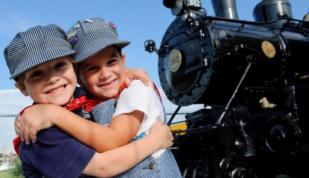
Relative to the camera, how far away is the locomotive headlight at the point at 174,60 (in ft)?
17.3

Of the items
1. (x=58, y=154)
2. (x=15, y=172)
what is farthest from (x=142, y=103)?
(x=15, y=172)

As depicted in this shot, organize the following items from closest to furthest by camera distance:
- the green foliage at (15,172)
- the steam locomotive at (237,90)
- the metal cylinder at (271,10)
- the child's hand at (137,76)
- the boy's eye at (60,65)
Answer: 1. the boy's eye at (60,65)
2. the child's hand at (137,76)
3. the steam locomotive at (237,90)
4. the metal cylinder at (271,10)
5. the green foliage at (15,172)

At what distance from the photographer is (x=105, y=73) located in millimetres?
1543

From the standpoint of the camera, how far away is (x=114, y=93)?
159 centimetres

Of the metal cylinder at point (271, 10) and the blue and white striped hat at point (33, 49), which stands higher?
the metal cylinder at point (271, 10)

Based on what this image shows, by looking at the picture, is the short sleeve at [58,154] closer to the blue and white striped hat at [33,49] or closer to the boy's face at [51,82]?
the boy's face at [51,82]

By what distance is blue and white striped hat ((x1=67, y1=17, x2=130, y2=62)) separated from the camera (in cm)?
150

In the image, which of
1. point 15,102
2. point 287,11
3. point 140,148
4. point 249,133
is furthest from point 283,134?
point 15,102

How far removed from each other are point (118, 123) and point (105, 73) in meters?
0.23

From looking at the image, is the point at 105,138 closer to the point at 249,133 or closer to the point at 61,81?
the point at 61,81

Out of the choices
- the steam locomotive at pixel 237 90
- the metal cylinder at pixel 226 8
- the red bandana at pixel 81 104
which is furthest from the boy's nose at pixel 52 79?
the metal cylinder at pixel 226 8

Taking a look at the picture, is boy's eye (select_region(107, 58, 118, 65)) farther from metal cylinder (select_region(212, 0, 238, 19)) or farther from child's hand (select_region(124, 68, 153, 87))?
metal cylinder (select_region(212, 0, 238, 19))

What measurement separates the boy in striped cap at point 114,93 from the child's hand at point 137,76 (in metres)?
0.03

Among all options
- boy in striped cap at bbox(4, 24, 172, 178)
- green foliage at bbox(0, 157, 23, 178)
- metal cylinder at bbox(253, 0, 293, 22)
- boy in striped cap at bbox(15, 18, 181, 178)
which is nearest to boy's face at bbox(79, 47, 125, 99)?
boy in striped cap at bbox(15, 18, 181, 178)
